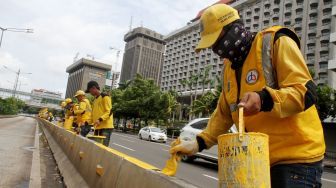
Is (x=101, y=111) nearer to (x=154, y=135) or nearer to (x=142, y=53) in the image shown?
(x=154, y=135)

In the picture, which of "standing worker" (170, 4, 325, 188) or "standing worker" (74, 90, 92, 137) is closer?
"standing worker" (170, 4, 325, 188)

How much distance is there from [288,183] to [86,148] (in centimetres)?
421

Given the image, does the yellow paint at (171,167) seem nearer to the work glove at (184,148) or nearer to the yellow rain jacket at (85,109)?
the work glove at (184,148)

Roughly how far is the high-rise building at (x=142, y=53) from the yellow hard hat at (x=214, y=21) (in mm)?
160413

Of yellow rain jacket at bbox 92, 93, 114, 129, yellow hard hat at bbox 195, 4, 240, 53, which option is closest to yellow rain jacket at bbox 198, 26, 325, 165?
yellow hard hat at bbox 195, 4, 240, 53

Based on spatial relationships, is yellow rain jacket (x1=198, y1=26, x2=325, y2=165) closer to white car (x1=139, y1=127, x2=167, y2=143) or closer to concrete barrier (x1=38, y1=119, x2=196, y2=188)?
concrete barrier (x1=38, y1=119, x2=196, y2=188)

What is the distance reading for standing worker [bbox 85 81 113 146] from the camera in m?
7.56

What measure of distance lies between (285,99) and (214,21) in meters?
0.63

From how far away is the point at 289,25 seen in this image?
199 feet

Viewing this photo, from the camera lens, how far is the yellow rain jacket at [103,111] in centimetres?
753

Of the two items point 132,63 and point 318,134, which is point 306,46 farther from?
point 132,63

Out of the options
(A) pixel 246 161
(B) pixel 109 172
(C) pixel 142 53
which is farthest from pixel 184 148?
(C) pixel 142 53

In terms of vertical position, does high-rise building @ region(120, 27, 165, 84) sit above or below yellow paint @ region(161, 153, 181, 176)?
above

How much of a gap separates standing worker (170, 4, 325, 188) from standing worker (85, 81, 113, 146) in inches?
218
